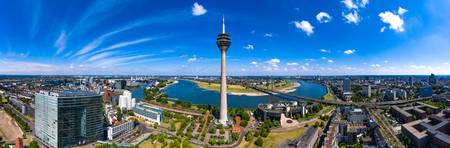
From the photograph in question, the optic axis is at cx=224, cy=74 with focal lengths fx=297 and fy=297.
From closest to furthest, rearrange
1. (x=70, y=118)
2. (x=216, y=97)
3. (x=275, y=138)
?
(x=70, y=118) < (x=275, y=138) < (x=216, y=97)

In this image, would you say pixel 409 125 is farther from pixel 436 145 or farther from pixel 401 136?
pixel 436 145

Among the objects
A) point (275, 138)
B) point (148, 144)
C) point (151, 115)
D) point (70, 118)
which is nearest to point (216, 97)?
point (151, 115)

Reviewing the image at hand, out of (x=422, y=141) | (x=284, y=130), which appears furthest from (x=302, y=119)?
(x=422, y=141)

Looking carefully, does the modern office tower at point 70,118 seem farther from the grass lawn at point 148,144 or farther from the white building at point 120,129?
the grass lawn at point 148,144

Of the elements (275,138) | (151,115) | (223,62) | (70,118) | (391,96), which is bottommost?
(275,138)

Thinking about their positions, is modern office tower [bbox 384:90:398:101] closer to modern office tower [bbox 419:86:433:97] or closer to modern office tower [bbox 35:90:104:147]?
modern office tower [bbox 419:86:433:97]

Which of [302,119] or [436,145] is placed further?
[302,119]

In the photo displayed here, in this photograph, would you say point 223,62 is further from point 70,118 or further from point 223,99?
point 70,118
